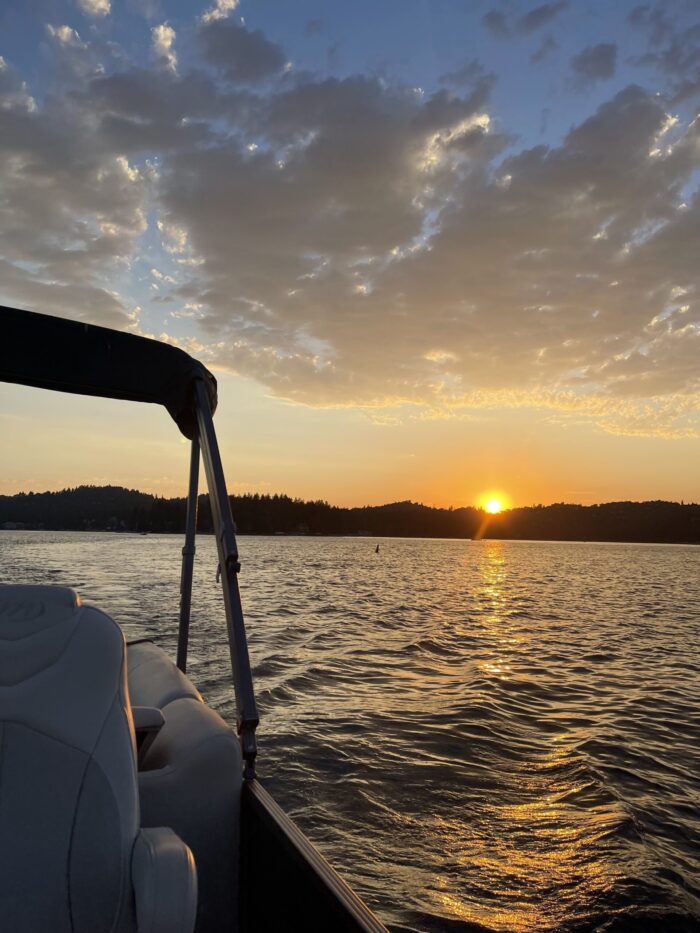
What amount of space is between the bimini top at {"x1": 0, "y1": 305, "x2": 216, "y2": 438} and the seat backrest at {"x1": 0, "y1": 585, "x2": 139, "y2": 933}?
9.37 ft

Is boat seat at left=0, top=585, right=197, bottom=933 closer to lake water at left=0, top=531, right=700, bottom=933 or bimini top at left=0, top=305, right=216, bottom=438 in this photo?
bimini top at left=0, top=305, right=216, bottom=438

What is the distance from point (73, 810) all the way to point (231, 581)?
219 cm

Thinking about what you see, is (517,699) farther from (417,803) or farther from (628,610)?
(628,610)

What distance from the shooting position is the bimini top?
4727 millimetres

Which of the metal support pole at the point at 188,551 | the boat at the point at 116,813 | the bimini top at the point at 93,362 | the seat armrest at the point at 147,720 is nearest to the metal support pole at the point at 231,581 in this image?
the boat at the point at 116,813

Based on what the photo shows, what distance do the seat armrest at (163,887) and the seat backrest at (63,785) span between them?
0.22 feet

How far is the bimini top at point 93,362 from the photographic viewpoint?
4.73 metres

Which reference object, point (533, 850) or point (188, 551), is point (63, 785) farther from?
point (533, 850)

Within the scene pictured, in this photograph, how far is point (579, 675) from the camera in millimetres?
13945

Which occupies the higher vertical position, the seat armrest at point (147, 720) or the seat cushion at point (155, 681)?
the seat armrest at point (147, 720)

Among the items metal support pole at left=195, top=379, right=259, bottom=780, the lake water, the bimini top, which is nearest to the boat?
metal support pole at left=195, top=379, right=259, bottom=780

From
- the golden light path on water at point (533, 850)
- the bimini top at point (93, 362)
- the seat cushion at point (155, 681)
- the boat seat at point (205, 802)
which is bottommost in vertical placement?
the golden light path on water at point (533, 850)

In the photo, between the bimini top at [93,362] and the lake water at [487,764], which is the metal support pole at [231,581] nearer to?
the bimini top at [93,362]

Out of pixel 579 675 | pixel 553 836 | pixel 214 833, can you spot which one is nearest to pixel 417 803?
pixel 553 836
